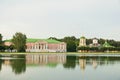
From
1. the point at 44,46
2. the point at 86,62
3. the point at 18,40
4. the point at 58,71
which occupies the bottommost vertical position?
the point at 58,71

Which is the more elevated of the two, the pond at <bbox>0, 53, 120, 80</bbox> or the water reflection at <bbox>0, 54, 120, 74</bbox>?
the water reflection at <bbox>0, 54, 120, 74</bbox>

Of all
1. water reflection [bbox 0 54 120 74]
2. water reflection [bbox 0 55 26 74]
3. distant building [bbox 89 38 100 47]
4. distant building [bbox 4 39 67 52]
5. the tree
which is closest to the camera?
water reflection [bbox 0 55 26 74]

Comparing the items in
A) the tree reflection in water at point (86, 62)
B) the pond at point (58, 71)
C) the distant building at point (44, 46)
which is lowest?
the pond at point (58, 71)

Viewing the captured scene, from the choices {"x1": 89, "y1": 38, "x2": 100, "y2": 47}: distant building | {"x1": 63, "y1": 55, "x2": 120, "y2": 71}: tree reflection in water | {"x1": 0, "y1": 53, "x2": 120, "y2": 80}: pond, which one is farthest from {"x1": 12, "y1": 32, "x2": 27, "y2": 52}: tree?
{"x1": 89, "y1": 38, "x2": 100, "y2": 47}: distant building

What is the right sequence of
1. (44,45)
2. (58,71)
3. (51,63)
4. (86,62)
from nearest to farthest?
(58,71), (51,63), (86,62), (44,45)

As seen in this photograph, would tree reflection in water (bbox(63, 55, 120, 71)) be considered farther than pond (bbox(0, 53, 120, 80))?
Yes

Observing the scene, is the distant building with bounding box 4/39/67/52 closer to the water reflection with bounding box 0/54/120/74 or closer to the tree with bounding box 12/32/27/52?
the tree with bounding box 12/32/27/52

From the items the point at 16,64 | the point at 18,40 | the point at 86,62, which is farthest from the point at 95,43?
the point at 16,64

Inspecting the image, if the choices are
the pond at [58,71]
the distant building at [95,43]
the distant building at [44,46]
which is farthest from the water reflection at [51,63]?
the distant building at [95,43]

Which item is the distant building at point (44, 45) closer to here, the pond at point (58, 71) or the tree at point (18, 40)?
the tree at point (18, 40)

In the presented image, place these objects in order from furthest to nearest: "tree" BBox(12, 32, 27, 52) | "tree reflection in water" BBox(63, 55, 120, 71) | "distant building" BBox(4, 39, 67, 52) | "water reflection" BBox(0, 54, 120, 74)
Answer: "distant building" BBox(4, 39, 67, 52)
"tree" BBox(12, 32, 27, 52)
"tree reflection in water" BBox(63, 55, 120, 71)
"water reflection" BBox(0, 54, 120, 74)

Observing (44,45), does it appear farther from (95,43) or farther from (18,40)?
(95,43)

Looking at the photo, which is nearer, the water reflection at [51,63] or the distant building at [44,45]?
the water reflection at [51,63]

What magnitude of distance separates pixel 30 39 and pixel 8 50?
25.2 meters
